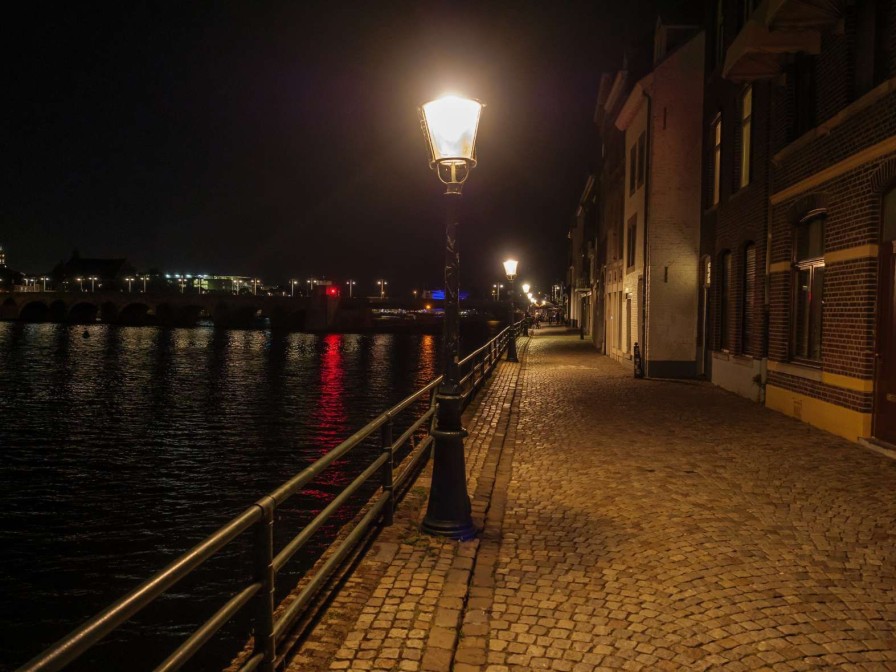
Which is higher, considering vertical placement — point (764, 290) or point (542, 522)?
point (764, 290)

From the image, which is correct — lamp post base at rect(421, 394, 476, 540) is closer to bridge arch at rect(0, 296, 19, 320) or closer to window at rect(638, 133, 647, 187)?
window at rect(638, 133, 647, 187)

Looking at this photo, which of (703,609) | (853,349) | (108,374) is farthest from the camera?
(108,374)

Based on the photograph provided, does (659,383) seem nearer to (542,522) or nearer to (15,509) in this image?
(542,522)

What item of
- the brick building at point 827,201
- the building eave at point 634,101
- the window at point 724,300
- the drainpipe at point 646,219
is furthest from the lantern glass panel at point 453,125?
the building eave at point 634,101

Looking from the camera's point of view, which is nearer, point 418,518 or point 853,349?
point 418,518

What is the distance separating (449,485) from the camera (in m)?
6.08

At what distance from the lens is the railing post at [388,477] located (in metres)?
6.36

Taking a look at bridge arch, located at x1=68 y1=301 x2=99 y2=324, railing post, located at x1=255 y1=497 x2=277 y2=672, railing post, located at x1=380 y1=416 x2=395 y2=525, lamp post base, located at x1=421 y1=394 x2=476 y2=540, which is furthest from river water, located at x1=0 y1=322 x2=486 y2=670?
bridge arch, located at x1=68 y1=301 x2=99 y2=324

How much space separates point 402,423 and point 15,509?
880 cm

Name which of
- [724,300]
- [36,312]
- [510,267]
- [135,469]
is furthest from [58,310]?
[724,300]

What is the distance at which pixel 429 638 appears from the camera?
4.21 m

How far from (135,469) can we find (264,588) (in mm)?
10587

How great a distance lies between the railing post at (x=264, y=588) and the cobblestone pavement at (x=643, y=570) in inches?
13.7

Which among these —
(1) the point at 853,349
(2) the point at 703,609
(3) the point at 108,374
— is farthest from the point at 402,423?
(3) the point at 108,374
